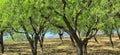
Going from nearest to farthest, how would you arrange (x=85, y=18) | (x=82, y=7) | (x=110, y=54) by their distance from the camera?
(x=82, y=7) < (x=85, y=18) < (x=110, y=54)

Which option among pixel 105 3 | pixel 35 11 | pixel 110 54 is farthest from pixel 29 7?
pixel 110 54

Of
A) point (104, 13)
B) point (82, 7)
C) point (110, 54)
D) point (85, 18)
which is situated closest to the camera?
point (104, 13)

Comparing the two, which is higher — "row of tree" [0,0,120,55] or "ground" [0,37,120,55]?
"row of tree" [0,0,120,55]

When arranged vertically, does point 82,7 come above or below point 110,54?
above

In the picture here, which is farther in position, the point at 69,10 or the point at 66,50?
the point at 66,50

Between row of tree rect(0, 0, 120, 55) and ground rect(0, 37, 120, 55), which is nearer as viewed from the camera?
row of tree rect(0, 0, 120, 55)

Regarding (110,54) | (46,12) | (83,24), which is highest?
(46,12)

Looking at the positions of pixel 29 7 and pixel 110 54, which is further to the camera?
pixel 110 54

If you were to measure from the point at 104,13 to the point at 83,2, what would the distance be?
3030 mm

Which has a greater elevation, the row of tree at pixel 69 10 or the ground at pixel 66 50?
the row of tree at pixel 69 10

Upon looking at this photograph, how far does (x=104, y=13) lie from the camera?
2462 centimetres

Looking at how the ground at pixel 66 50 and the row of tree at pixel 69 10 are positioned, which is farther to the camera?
the ground at pixel 66 50

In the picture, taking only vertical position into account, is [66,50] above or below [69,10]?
below

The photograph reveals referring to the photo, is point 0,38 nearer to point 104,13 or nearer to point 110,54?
point 110,54
